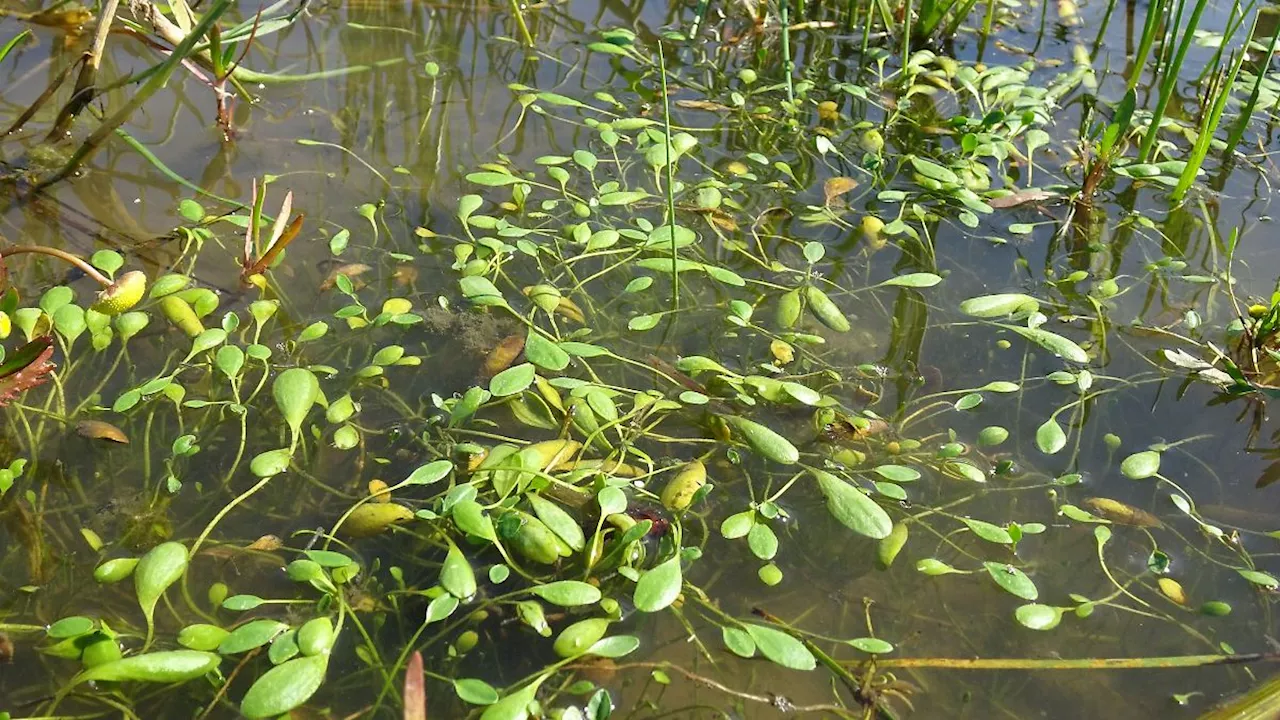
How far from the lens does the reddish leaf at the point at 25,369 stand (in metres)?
1.42

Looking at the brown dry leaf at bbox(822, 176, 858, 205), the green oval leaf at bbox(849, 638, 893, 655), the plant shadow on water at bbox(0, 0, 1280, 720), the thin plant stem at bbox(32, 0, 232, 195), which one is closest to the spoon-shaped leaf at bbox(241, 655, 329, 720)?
the plant shadow on water at bbox(0, 0, 1280, 720)

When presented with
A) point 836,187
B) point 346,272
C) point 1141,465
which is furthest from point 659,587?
point 836,187

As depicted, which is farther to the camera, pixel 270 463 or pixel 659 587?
pixel 270 463

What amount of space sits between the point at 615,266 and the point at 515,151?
21.9 inches

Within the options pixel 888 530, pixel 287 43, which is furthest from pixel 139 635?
pixel 287 43

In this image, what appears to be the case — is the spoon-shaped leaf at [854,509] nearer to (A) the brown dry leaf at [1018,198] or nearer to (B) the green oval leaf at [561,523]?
(B) the green oval leaf at [561,523]

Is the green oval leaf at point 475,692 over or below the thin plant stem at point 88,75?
below

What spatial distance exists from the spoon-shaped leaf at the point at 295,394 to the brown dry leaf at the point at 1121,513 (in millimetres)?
1292

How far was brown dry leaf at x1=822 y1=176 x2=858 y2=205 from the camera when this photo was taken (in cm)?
228

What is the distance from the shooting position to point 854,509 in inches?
57.7

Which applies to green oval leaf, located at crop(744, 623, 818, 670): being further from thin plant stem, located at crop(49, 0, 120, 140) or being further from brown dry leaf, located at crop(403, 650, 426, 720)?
thin plant stem, located at crop(49, 0, 120, 140)

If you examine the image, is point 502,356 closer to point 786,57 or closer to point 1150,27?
point 786,57

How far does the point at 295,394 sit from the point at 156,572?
36 centimetres

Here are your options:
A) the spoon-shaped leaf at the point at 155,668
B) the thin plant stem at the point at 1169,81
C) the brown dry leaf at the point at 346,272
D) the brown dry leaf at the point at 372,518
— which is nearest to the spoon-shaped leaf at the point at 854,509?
the brown dry leaf at the point at 372,518
